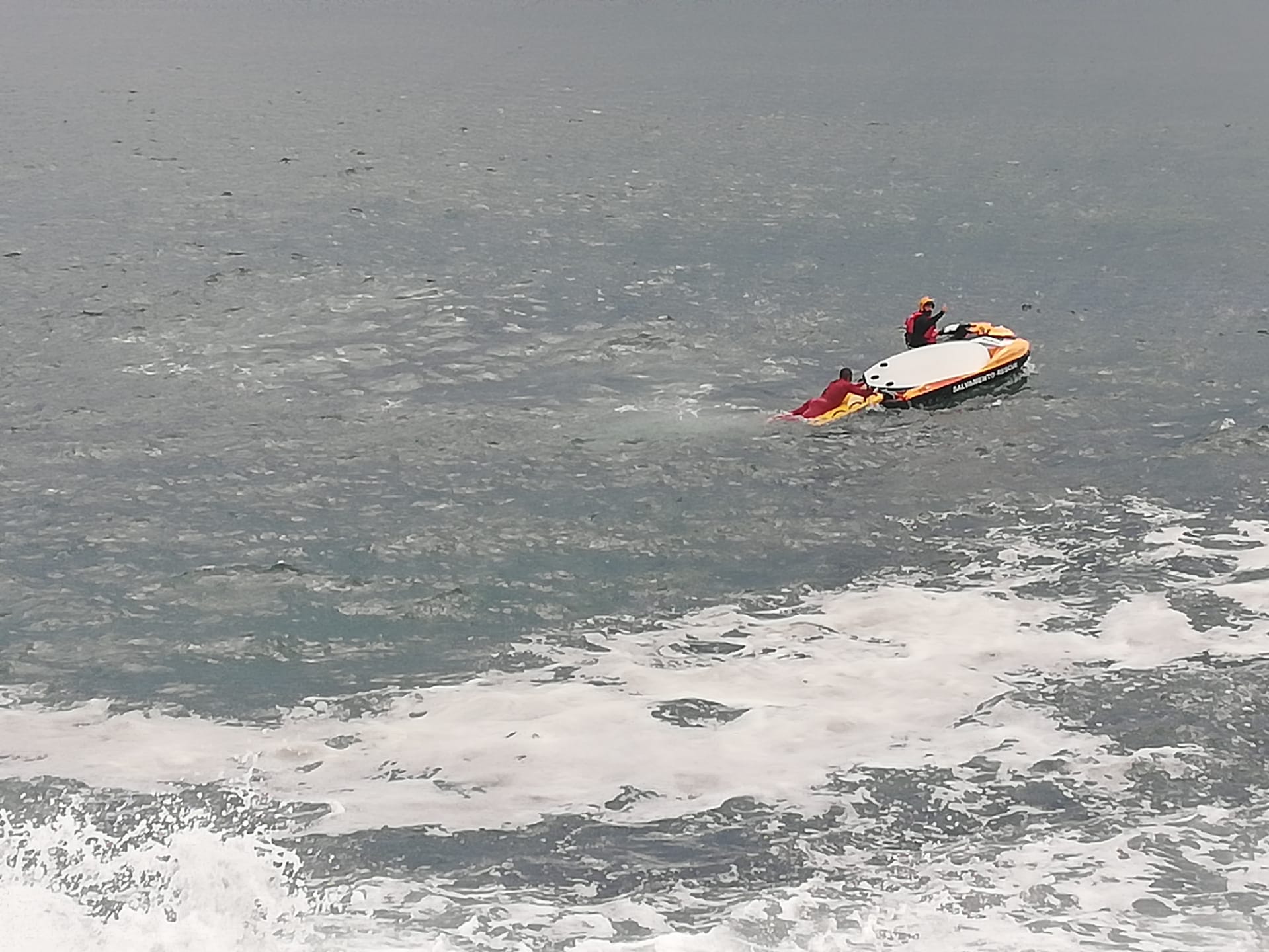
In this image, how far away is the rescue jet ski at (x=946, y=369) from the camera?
31891mm

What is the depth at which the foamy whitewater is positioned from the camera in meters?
17.2

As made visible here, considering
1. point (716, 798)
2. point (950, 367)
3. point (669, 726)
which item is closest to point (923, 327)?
point (950, 367)

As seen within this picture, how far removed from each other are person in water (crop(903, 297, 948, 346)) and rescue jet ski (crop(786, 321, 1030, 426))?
0.28m

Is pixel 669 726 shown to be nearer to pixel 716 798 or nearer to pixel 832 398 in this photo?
pixel 716 798

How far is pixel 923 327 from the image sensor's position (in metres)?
33.9

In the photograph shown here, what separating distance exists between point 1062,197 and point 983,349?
1806 cm

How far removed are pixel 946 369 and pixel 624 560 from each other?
1085 cm

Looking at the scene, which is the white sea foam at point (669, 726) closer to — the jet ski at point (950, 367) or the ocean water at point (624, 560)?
the ocean water at point (624, 560)

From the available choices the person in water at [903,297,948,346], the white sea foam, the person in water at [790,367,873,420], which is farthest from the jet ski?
the white sea foam

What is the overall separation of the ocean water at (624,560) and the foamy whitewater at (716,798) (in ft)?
0.23

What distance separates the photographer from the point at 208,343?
3503 cm

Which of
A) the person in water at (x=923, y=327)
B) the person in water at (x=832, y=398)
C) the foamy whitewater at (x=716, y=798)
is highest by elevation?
the person in water at (x=923, y=327)

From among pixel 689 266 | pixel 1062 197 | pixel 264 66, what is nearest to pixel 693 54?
pixel 264 66

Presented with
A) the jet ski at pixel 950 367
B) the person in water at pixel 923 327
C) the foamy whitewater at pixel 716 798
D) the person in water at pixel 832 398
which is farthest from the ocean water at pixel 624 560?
the person in water at pixel 923 327
